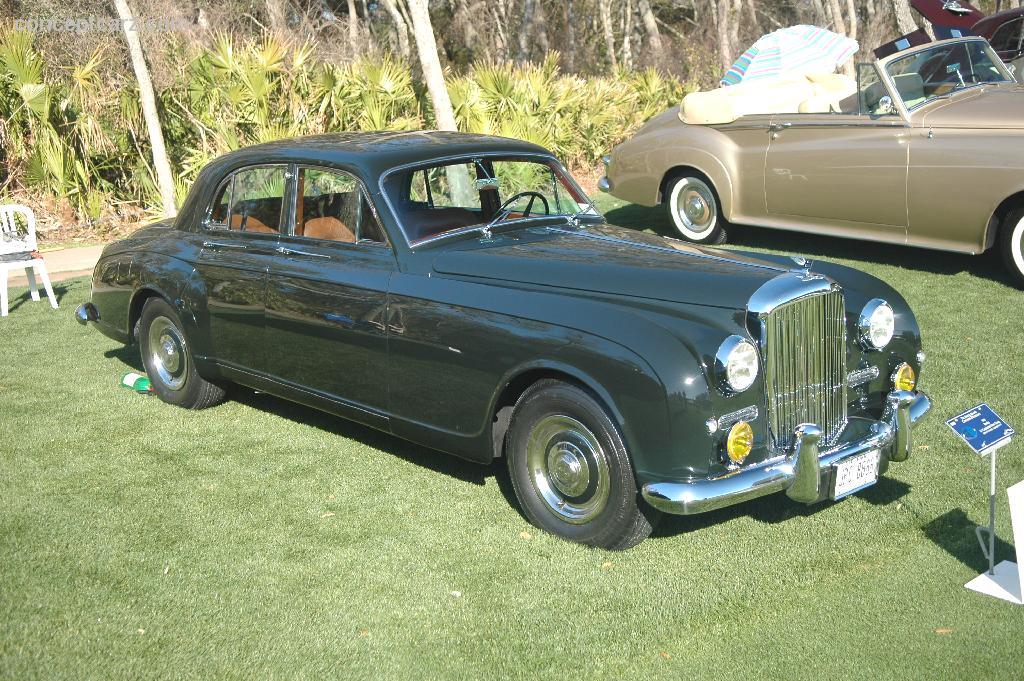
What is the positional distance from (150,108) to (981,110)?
33.5ft

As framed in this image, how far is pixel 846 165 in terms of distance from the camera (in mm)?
9148

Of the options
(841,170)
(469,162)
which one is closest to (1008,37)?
(841,170)

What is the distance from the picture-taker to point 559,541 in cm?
468

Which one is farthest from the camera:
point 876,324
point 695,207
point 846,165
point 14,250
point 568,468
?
point 695,207

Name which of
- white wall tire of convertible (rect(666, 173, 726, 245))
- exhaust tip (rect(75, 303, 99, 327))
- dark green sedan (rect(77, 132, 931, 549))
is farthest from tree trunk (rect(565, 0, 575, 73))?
dark green sedan (rect(77, 132, 931, 549))

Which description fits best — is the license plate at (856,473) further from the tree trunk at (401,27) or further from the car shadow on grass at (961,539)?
the tree trunk at (401,27)

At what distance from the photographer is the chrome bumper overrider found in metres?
4.08

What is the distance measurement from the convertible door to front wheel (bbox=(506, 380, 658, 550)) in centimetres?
547

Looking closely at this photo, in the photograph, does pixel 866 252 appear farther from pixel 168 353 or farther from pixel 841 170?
pixel 168 353

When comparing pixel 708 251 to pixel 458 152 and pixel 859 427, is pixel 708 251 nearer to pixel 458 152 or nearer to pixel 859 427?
pixel 859 427

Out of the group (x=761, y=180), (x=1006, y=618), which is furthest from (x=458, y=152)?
(x=761, y=180)

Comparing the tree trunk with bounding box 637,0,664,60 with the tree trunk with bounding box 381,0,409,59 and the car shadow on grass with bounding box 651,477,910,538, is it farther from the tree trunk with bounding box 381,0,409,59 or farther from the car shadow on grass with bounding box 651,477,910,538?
the car shadow on grass with bounding box 651,477,910,538

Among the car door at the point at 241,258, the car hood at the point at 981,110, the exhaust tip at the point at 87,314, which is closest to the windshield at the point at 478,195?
the car door at the point at 241,258

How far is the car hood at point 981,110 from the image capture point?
324 inches
